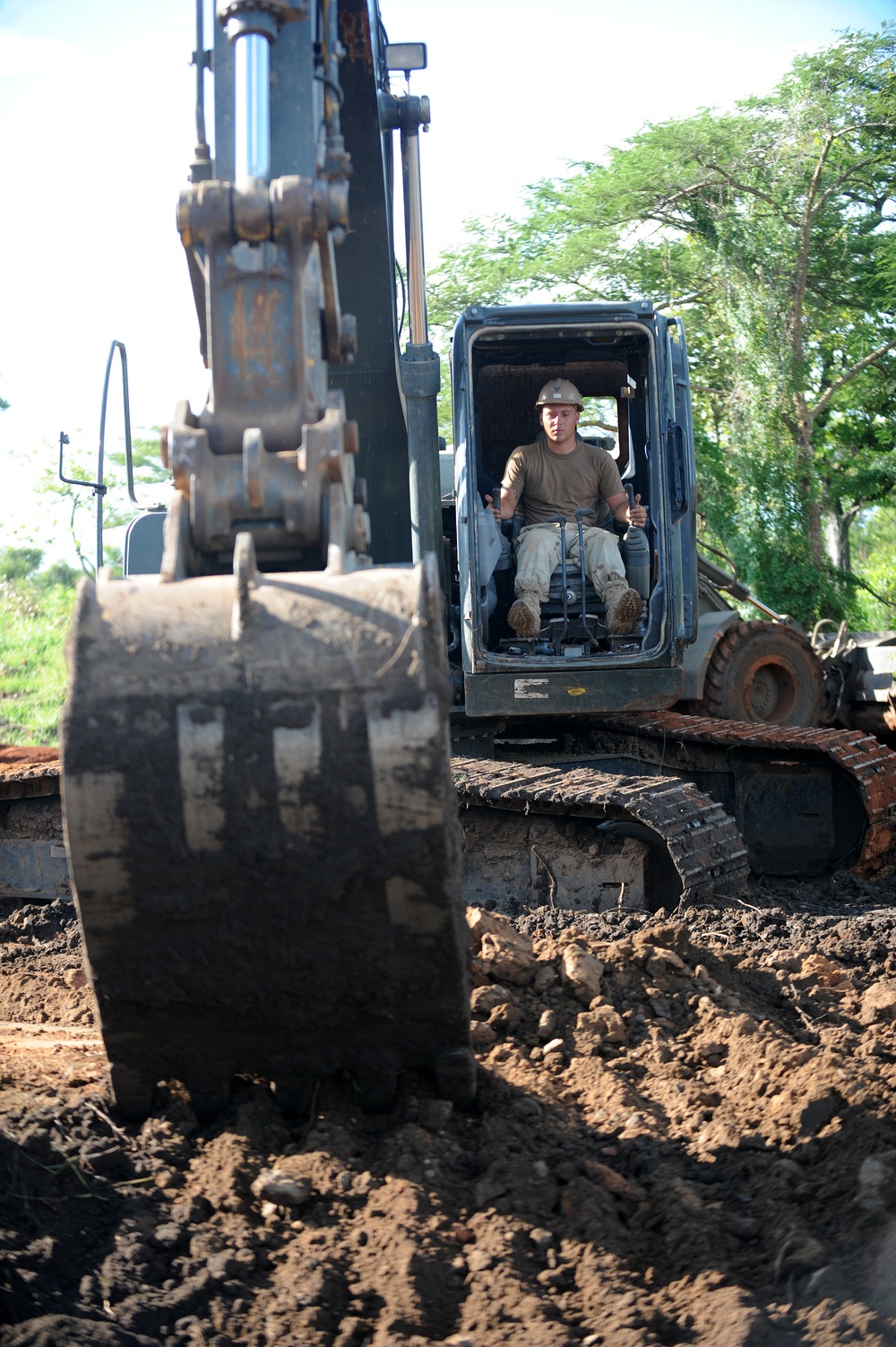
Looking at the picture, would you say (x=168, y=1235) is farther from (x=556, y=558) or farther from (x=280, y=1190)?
(x=556, y=558)

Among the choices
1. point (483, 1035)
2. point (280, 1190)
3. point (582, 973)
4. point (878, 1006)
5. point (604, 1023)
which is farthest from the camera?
point (878, 1006)

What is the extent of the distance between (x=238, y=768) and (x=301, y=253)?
1.34 metres

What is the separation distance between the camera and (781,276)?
803 inches

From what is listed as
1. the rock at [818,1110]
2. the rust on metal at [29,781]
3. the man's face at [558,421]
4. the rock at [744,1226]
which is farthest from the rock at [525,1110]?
the rust on metal at [29,781]

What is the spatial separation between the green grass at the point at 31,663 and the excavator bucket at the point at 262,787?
55.5ft

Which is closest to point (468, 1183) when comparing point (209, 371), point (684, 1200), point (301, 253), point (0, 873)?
point (684, 1200)

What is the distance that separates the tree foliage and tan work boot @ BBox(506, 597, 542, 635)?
44.1 ft

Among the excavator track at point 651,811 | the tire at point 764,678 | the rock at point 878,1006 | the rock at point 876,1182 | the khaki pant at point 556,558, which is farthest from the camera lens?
the tire at point 764,678

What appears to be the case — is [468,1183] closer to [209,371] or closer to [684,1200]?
[684,1200]

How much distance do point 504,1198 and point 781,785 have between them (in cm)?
464

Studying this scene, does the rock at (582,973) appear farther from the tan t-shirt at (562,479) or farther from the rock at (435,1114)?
the tan t-shirt at (562,479)

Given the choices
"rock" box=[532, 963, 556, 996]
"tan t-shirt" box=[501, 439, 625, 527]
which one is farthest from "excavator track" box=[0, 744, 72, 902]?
"rock" box=[532, 963, 556, 996]

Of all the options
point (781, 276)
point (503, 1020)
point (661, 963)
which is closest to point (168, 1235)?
point (503, 1020)

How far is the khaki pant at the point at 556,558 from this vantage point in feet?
21.2
